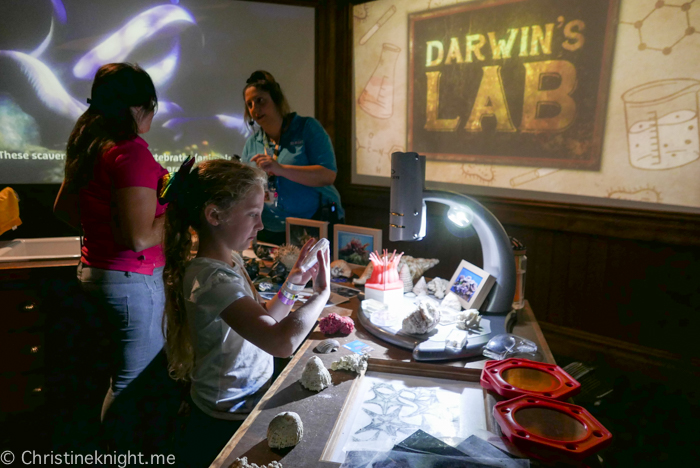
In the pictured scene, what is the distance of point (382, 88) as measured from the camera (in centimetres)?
327

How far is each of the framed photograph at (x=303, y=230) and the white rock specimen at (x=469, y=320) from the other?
862mm

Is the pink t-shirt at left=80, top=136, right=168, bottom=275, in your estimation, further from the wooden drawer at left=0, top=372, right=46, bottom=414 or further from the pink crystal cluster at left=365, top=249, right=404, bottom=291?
the wooden drawer at left=0, top=372, right=46, bottom=414

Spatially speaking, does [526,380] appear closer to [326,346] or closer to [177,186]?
[326,346]

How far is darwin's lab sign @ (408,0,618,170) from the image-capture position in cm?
239

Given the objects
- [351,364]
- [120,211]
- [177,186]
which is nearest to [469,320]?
[351,364]

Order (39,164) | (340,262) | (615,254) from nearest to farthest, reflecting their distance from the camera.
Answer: (340,262) → (615,254) → (39,164)

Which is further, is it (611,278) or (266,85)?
(611,278)

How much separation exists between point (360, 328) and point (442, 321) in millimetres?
259

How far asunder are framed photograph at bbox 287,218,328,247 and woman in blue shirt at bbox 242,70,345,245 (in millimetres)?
177

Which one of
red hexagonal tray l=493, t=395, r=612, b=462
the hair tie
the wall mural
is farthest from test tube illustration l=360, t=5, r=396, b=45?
red hexagonal tray l=493, t=395, r=612, b=462

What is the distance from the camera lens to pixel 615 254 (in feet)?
7.93

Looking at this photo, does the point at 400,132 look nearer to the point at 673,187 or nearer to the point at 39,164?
the point at 673,187

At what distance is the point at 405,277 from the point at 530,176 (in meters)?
1.42

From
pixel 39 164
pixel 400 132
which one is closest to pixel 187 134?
pixel 39 164
